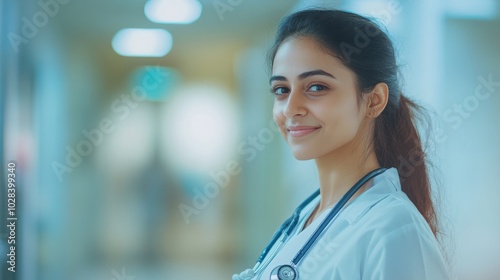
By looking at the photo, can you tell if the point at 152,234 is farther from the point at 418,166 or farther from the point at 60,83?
the point at 418,166

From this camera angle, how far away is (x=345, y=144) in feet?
3.71

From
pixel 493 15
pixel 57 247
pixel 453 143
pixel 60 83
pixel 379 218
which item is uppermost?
pixel 493 15

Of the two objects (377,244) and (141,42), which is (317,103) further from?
(141,42)

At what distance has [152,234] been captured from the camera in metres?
2.49

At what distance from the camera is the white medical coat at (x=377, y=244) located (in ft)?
3.02

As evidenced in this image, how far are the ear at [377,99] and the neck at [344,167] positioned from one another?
8 cm

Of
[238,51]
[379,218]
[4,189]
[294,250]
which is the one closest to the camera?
[379,218]

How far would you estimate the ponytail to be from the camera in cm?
119

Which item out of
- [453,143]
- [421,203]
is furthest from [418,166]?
[453,143]

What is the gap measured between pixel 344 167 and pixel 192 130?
1.32 meters

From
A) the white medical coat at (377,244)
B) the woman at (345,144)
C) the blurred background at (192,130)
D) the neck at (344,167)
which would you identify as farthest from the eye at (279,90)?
the blurred background at (192,130)

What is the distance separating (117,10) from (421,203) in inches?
60.7

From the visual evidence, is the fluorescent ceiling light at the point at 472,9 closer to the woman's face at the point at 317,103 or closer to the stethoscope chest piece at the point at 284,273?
the woman's face at the point at 317,103

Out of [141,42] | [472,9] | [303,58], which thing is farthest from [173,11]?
[303,58]
